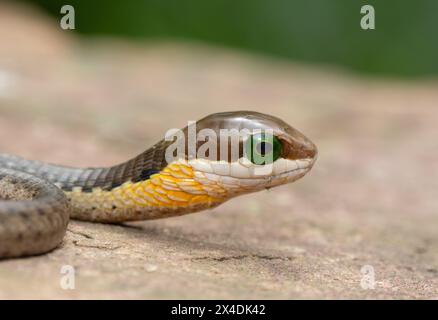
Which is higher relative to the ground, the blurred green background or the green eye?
the blurred green background

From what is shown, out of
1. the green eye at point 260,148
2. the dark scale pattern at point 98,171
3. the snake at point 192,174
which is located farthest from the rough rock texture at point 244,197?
the green eye at point 260,148

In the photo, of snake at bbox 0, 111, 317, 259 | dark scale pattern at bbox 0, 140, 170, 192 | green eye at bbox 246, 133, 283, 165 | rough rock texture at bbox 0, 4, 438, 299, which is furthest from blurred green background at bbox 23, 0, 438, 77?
green eye at bbox 246, 133, 283, 165

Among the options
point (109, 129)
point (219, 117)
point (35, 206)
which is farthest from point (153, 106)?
point (35, 206)

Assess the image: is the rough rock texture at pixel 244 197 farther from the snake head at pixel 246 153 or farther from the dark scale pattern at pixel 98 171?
the snake head at pixel 246 153

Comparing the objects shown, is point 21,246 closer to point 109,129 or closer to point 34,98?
point 109,129

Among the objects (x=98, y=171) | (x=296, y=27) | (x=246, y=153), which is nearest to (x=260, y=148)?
(x=246, y=153)

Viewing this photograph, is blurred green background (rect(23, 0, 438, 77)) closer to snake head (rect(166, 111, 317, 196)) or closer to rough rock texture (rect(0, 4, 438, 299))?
rough rock texture (rect(0, 4, 438, 299))

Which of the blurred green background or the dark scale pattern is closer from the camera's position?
the dark scale pattern
